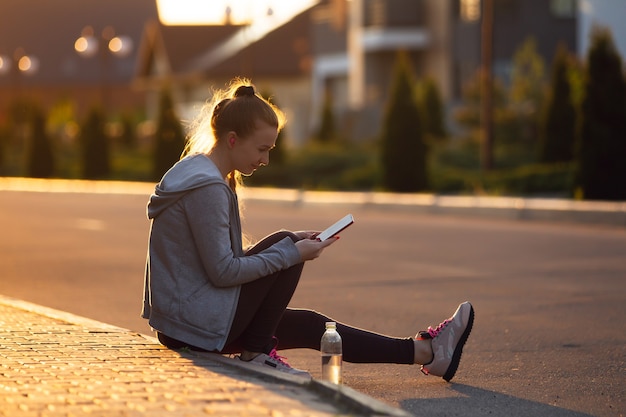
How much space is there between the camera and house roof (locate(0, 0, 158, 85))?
122 meters

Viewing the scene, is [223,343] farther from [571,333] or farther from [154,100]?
[154,100]

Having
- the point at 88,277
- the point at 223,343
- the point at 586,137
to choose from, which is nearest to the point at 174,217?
the point at 223,343

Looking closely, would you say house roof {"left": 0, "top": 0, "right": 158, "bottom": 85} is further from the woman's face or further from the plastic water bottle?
the plastic water bottle

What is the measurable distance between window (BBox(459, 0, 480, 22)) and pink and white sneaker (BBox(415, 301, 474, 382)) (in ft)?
154

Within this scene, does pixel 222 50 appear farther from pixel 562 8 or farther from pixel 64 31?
pixel 64 31

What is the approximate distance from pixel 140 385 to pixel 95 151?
46.7 metres

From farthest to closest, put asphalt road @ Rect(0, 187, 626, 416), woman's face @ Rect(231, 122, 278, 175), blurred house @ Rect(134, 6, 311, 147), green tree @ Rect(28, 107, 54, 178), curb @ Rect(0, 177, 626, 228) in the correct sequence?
blurred house @ Rect(134, 6, 311, 147), green tree @ Rect(28, 107, 54, 178), curb @ Rect(0, 177, 626, 228), asphalt road @ Rect(0, 187, 626, 416), woman's face @ Rect(231, 122, 278, 175)

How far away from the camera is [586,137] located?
2538 cm

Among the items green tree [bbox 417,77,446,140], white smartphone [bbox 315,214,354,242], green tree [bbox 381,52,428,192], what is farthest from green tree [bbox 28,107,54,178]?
white smartphone [bbox 315,214,354,242]

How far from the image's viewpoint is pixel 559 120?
120 feet

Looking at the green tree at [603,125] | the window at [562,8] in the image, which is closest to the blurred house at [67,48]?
the window at [562,8]

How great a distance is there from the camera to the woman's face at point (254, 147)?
23.5ft

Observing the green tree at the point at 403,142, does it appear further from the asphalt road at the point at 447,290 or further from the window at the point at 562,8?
the window at the point at 562,8

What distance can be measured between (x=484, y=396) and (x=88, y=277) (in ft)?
26.4
